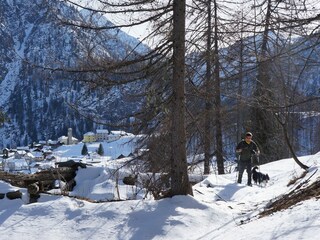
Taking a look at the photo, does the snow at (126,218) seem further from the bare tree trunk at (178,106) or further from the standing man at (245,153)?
the standing man at (245,153)

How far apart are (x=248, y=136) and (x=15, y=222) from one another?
8.22 meters

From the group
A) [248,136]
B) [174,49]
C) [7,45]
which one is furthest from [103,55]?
[248,136]

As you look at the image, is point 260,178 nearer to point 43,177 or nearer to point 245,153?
point 245,153

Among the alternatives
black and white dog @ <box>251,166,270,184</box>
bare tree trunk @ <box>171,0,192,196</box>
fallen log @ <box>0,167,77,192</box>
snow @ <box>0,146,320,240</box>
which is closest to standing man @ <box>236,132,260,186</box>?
black and white dog @ <box>251,166,270,184</box>

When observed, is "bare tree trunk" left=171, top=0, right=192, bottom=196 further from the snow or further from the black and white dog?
the black and white dog

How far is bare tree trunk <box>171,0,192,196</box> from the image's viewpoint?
8219 mm

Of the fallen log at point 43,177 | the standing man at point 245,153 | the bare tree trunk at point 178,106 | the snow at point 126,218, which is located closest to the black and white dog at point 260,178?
the standing man at point 245,153

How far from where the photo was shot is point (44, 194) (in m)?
8.36

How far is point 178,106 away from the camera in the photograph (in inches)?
329

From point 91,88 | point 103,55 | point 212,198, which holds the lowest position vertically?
point 212,198

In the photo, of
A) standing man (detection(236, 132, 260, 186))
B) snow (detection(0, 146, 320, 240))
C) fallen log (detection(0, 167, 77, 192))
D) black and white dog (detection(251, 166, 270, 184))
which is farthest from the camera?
standing man (detection(236, 132, 260, 186))

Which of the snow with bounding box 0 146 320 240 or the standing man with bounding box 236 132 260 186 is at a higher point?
the standing man with bounding box 236 132 260 186

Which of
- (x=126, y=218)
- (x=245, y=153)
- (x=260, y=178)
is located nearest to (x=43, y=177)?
(x=126, y=218)

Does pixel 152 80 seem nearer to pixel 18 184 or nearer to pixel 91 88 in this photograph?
pixel 91 88
